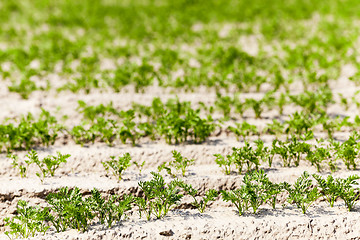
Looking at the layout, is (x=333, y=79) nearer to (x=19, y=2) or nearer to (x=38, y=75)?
(x=38, y=75)

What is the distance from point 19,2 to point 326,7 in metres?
8.34

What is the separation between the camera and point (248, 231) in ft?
13.1

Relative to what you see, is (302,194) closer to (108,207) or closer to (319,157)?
(319,157)

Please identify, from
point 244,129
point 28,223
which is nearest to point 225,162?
point 244,129

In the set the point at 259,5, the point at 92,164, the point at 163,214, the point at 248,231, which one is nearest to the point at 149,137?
the point at 92,164

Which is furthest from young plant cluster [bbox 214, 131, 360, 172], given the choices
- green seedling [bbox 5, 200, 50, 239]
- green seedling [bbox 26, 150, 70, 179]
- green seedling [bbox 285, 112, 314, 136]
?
green seedling [bbox 5, 200, 50, 239]

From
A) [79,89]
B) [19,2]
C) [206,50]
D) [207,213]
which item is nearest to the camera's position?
[207,213]

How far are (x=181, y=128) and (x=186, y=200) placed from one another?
1161 millimetres

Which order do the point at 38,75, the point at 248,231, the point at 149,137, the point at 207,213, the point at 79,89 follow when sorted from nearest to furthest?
the point at 248,231, the point at 207,213, the point at 149,137, the point at 79,89, the point at 38,75

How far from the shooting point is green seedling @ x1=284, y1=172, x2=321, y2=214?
13.5ft

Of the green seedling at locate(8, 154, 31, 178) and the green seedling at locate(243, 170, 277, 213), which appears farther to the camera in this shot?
A: the green seedling at locate(8, 154, 31, 178)

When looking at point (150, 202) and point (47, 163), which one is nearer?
point (150, 202)

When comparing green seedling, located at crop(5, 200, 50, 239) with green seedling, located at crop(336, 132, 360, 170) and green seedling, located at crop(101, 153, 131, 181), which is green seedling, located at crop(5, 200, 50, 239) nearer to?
green seedling, located at crop(101, 153, 131, 181)

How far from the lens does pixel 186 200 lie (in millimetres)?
4488
